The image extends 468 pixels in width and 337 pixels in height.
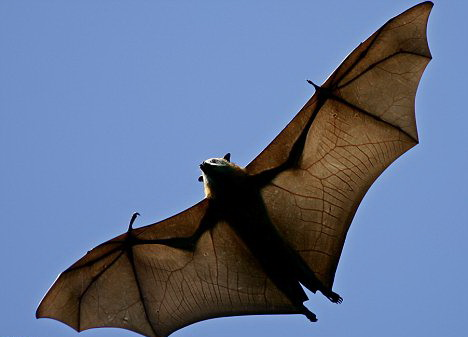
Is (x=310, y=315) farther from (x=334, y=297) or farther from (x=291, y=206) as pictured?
(x=291, y=206)

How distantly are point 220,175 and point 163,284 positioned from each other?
2494 millimetres

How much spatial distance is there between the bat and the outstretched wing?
0.02 m

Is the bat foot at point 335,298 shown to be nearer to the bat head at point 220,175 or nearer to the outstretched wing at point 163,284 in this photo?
the outstretched wing at point 163,284

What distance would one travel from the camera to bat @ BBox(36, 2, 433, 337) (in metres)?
14.4

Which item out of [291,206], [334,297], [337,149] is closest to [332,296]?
[334,297]

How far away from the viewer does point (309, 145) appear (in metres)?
14.6

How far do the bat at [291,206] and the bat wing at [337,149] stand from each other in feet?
0.05

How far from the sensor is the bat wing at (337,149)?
14461 millimetres

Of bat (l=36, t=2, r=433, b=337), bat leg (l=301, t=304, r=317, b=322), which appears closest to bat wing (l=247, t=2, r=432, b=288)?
bat (l=36, t=2, r=433, b=337)

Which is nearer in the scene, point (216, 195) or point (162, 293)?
point (216, 195)

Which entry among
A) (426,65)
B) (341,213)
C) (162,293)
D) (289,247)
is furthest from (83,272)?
(426,65)

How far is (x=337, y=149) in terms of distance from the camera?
48.1 ft

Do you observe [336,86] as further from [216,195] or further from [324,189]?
[216,195]

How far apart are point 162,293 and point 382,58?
5438mm
